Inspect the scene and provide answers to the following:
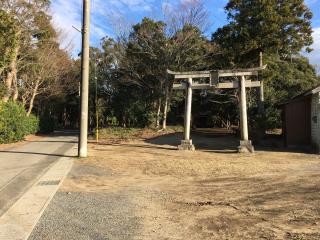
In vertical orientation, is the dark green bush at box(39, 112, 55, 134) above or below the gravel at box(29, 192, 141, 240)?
above

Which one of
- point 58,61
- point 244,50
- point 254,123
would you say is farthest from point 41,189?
point 58,61

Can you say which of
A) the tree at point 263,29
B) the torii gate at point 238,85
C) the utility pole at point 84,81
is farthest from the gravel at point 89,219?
the tree at point 263,29

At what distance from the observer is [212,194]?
9148mm

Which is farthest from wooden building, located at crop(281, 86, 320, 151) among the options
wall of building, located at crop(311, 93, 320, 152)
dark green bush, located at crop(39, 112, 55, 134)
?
dark green bush, located at crop(39, 112, 55, 134)

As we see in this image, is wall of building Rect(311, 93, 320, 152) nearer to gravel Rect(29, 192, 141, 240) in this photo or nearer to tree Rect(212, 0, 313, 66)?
tree Rect(212, 0, 313, 66)

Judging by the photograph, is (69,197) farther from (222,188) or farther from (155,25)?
(155,25)

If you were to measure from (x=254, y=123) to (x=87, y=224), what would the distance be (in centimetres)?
2168

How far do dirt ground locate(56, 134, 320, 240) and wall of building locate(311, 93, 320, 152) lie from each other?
14.1 ft

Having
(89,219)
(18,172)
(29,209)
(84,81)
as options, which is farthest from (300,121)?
(89,219)

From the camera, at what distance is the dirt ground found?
20.5ft

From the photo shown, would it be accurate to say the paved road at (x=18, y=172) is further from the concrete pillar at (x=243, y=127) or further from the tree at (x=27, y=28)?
the tree at (x=27, y=28)

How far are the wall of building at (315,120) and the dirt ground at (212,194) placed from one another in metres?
4.29

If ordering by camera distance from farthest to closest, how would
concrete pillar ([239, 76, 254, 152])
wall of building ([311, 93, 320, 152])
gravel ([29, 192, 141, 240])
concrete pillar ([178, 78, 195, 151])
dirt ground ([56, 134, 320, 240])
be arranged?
concrete pillar ([178, 78, 195, 151]), concrete pillar ([239, 76, 254, 152]), wall of building ([311, 93, 320, 152]), dirt ground ([56, 134, 320, 240]), gravel ([29, 192, 141, 240])

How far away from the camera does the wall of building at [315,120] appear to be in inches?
771
